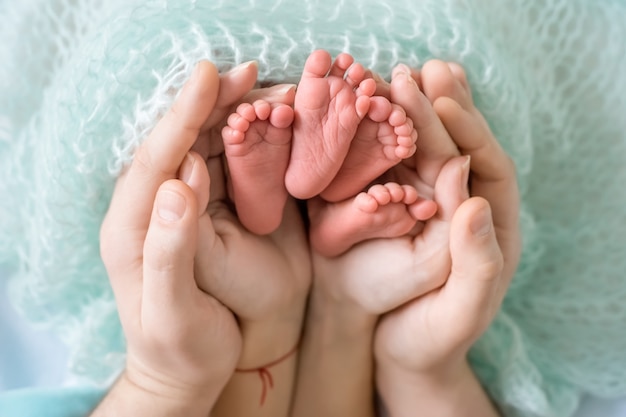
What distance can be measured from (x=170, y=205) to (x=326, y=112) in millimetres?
156

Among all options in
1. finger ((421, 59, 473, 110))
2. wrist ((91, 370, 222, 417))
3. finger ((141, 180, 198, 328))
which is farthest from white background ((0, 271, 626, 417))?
finger ((421, 59, 473, 110))

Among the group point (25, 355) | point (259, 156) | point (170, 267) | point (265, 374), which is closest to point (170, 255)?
point (170, 267)

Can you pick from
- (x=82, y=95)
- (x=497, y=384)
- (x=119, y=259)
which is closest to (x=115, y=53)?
(x=82, y=95)

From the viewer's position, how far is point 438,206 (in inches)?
26.0

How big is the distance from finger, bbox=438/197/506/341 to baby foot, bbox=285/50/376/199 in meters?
0.13

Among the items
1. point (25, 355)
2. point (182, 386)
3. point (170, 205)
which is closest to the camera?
point (170, 205)

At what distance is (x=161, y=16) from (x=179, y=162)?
151 millimetres

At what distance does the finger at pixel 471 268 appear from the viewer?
59 cm

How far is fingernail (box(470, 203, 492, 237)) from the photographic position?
59 centimetres

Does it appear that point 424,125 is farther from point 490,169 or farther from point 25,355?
point 25,355

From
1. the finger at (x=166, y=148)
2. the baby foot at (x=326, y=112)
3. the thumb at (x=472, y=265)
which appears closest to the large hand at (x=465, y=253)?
the thumb at (x=472, y=265)

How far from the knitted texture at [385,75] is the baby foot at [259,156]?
0.31 ft

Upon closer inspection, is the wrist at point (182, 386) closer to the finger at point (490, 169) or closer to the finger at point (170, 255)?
the finger at point (170, 255)

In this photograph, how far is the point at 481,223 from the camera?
59cm
